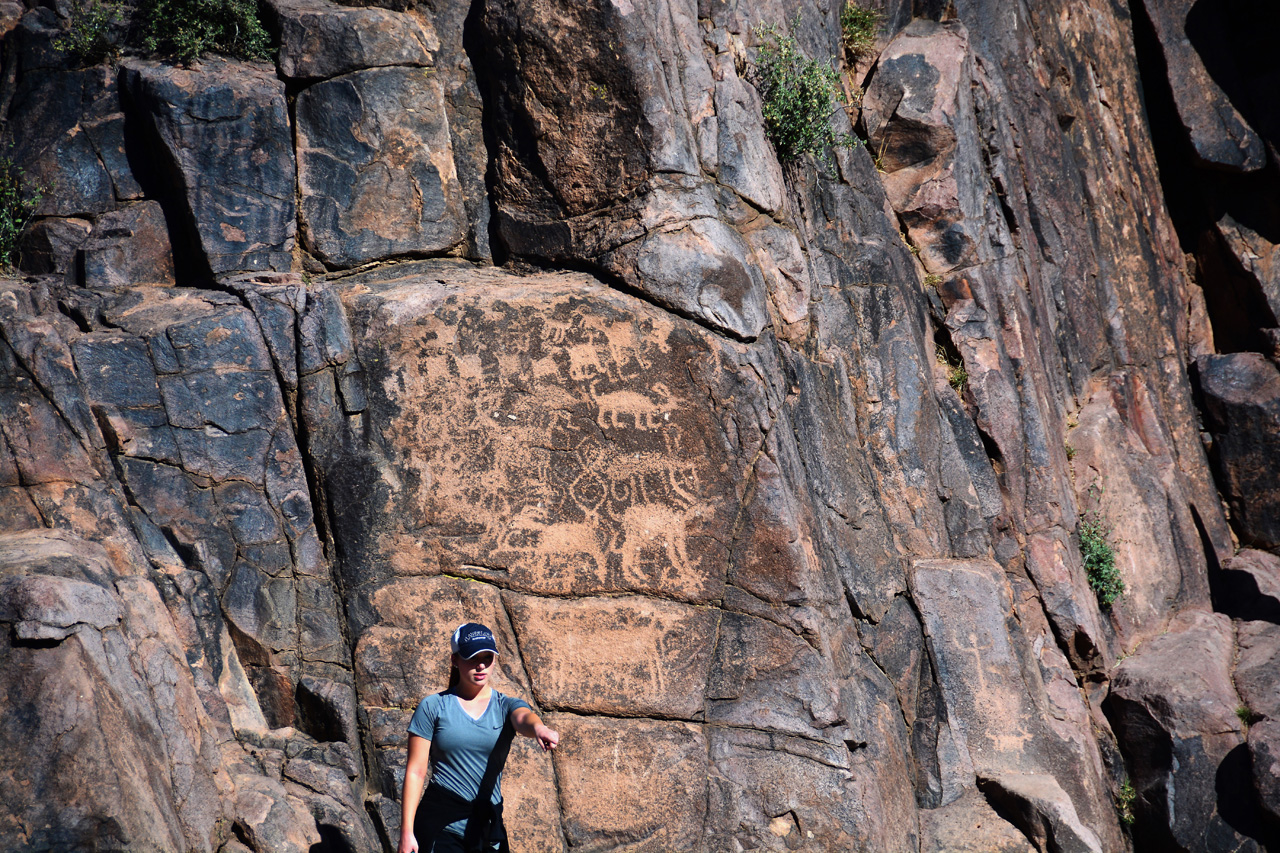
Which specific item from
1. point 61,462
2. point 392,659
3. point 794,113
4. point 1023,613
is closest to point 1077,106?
point 794,113

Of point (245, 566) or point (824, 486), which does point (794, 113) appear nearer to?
point (824, 486)

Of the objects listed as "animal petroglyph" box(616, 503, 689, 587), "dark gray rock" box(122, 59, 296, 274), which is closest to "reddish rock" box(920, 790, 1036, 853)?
"animal petroglyph" box(616, 503, 689, 587)

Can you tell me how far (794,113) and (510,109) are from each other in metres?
2.19

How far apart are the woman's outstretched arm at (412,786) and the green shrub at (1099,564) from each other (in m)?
6.84

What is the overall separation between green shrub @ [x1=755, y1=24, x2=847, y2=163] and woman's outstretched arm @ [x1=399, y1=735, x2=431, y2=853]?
5.06m

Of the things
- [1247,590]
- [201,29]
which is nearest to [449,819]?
[201,29]

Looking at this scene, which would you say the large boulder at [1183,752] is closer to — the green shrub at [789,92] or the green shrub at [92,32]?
the green shrub at [789,92]

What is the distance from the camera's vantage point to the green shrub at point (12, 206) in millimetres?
5828

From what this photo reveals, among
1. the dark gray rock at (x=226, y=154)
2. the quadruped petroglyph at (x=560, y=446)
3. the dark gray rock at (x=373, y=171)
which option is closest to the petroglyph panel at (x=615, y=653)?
the quadruped petroglyph at (x=560, y=446)

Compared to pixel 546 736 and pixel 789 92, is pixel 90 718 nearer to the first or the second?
pixel 546 736

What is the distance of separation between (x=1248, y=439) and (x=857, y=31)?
650cm

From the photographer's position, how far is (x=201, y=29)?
6.11 m

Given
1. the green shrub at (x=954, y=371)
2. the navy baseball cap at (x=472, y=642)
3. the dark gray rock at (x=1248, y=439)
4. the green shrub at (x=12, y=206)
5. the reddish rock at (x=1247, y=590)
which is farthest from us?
the dark gray rock at (x=1248, y=439)

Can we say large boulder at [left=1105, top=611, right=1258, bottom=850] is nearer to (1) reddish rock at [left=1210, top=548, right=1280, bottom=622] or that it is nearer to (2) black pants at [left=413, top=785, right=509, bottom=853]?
(1) reddish rock at [left=1210, top=548, right=1280, bottom=622]
